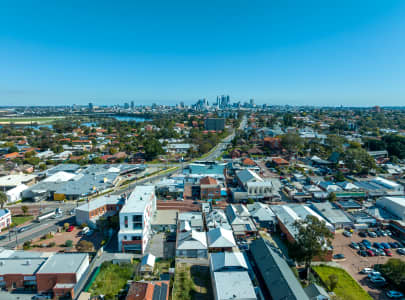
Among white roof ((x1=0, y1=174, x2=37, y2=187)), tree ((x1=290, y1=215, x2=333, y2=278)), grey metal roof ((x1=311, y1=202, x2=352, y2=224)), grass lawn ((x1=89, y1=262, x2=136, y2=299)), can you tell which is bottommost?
grass lawn ((x1=89, y1=262, x2=136, y2=299))

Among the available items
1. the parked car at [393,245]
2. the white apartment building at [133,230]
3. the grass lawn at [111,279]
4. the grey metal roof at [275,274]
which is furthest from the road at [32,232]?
the parked car at [393,245]

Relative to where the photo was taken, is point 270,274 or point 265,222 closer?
point 270,274

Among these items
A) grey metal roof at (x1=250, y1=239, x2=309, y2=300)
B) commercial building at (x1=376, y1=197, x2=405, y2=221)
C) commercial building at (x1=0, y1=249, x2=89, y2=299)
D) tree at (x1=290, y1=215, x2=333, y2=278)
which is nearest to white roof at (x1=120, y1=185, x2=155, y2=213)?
commercial building at (x1=0, y1=249, x2=89, y2=299)

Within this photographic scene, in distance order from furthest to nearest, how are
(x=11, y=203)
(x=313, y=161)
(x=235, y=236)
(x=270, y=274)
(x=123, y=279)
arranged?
(x=313, y=161), (x=11, y=203), (x=235, y=236), (x=123, y=279), (x=270, y=274)

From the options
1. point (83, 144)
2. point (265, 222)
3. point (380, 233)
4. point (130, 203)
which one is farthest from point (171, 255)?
point (83, 144)

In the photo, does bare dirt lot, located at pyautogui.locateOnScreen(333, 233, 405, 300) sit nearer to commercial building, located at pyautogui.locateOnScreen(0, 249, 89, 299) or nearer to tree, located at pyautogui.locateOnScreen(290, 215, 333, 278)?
tree, located at pyautogui.locateOnScreen(290, 215, 333, 278)

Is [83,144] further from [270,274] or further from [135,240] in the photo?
[270,274]
